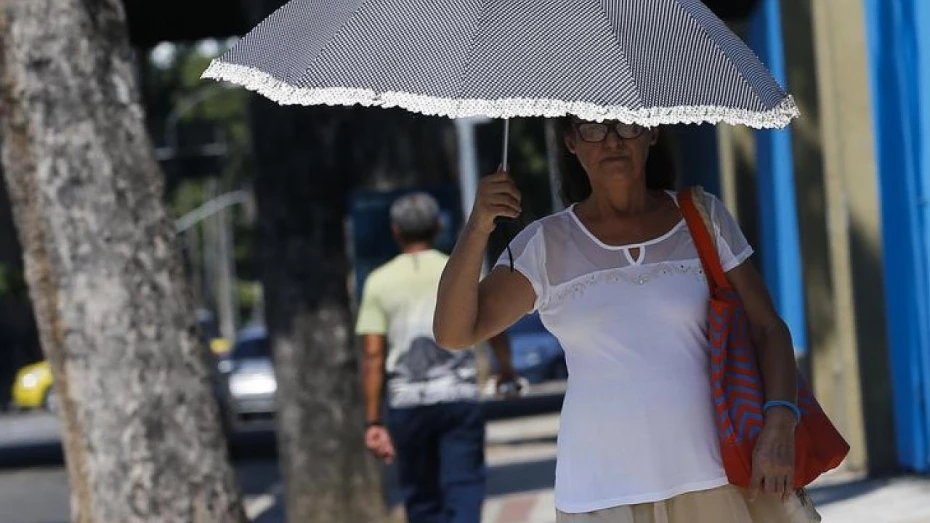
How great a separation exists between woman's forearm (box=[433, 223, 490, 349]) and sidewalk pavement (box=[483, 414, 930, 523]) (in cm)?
404

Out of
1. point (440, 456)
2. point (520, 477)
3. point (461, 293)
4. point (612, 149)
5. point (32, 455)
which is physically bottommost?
point (32, 455)

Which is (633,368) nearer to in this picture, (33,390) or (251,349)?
(251,349)

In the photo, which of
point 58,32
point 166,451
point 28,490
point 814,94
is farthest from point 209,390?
point 28,490

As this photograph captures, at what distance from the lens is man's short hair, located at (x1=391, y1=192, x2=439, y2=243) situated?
7.12m

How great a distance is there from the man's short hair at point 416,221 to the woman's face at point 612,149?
3362mm

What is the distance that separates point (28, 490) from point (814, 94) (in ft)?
25.7

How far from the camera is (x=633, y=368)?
11.9 ft

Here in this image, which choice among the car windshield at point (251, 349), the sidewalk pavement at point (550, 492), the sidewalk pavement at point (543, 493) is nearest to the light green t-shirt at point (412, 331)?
the sidewalk pavement at point (550, 492)

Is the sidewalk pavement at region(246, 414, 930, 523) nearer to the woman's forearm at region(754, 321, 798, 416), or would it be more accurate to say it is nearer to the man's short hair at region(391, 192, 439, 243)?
the man's short hair at region(391, 192, 439, 243)

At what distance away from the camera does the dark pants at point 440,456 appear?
6945mm

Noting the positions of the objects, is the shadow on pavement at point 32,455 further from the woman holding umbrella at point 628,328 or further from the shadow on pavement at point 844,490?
the woman holding umbrella at point 628,328

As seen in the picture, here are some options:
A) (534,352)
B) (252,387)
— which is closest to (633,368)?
(534,352)

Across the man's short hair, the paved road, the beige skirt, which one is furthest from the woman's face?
the paved road

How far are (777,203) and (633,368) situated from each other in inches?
461
